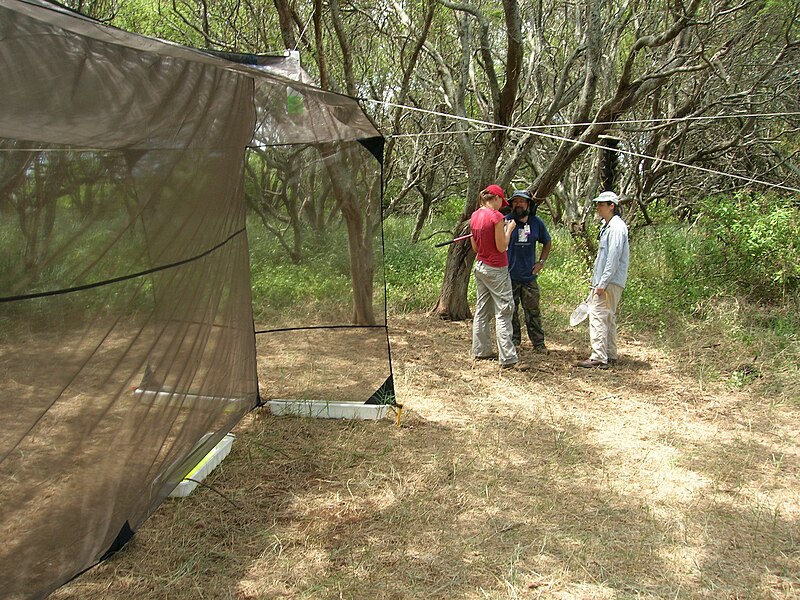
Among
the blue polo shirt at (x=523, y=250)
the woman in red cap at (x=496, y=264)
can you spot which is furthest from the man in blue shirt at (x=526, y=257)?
the woman in red cap at (x=496, y=264)

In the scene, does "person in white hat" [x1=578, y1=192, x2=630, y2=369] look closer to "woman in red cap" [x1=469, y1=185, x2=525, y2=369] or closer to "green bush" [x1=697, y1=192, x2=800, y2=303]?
"woman in red cap" [x1=469, y1=185, x2=525, y2=369]

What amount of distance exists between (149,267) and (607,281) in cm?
439

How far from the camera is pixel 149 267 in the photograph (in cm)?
331

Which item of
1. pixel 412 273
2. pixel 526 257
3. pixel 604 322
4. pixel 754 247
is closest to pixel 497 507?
pixel 604 322

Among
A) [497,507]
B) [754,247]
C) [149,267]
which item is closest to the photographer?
[149,267]

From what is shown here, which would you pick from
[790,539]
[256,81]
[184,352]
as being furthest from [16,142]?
[790,539]

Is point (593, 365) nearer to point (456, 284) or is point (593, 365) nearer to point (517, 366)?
point (517, 366)

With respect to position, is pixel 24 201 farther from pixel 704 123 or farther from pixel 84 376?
pixel 704 123

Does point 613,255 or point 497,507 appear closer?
point 497,507

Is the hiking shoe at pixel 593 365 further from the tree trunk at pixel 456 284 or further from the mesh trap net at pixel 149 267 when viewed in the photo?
the mesh trap net at pixel 149 267

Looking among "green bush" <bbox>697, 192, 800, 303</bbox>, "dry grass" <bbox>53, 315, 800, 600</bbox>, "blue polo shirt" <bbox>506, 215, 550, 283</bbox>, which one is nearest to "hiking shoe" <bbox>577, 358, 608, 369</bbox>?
"dry grass" <bbox>53, 315, 800, 600</bbox>

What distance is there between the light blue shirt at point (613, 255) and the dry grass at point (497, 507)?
1123 mm

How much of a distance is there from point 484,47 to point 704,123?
15.5 ft

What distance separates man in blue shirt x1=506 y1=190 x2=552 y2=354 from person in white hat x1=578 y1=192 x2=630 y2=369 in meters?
0.61
